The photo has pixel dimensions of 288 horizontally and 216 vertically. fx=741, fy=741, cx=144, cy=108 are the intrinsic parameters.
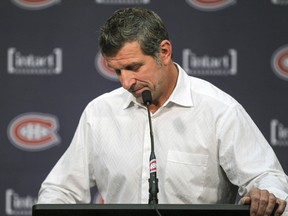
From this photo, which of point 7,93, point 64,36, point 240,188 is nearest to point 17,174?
point 7,93

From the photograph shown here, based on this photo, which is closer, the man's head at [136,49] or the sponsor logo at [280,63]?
the man's head at [136,49]

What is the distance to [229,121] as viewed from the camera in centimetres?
249

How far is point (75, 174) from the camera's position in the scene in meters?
2.62

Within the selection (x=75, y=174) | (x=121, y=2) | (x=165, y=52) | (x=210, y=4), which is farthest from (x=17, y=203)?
(x=165, y=52)

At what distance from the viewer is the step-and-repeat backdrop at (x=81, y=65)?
3.86 m

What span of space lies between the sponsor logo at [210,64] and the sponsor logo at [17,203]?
108cm

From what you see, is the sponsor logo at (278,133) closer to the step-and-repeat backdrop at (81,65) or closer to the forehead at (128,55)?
the step-and-repeat backdrop at (81,65)

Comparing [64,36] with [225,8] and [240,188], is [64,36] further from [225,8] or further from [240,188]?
[240,188]

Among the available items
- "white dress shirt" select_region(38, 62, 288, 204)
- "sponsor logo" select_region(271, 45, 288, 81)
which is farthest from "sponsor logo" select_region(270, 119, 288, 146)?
"white dress shirt" select_region(38, 62, 288, 204)

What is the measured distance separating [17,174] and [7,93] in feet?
1.40

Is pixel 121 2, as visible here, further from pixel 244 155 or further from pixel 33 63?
pixel 244 155

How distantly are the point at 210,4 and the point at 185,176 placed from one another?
1.61 meters

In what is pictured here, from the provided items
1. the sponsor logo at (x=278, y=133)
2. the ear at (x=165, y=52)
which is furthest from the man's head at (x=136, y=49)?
the sponsor logo at (x=278, y=133)

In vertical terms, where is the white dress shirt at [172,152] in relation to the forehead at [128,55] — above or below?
→ below
